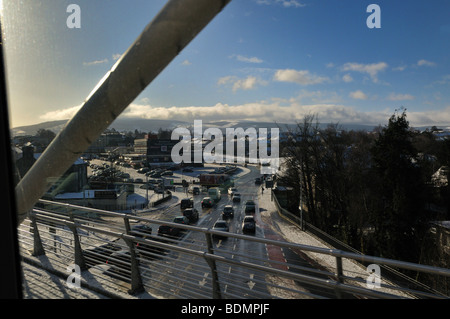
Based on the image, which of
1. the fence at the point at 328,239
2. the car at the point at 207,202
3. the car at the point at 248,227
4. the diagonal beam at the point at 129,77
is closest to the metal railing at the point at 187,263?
the diagonal beam at the point at 129,77

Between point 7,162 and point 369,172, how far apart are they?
2363cm

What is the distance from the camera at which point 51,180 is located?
1.98 meters

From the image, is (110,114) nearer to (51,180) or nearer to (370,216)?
(51,180)

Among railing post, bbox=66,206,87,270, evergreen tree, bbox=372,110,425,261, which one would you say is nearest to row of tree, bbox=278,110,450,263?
evergreen tree, bbox=372,110,425,261

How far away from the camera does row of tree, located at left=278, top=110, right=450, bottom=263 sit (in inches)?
643

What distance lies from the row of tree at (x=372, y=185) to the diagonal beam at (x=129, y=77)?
55.8 feet

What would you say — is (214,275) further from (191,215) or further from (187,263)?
(191,215)

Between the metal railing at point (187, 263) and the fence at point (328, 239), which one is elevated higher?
the metal railing at point (187, 263)

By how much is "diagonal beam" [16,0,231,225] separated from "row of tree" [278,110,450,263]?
1701 cm

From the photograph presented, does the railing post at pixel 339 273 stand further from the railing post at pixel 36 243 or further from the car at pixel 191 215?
the car at pixel 191 215

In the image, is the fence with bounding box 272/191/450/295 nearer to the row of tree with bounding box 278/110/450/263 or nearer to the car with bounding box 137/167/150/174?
the row of tree with bounding box 278/110/450/263

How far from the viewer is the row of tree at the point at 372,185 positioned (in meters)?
16.3

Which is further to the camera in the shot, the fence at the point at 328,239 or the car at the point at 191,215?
the car at the point at 191,215
